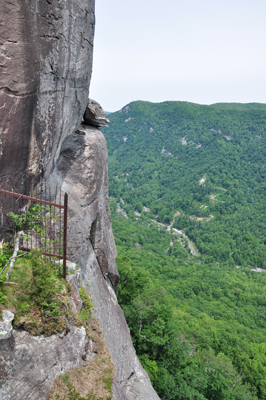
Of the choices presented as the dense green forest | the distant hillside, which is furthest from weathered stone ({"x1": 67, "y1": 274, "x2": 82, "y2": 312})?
the distant hillside

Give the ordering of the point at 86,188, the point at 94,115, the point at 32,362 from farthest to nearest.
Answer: the point at 94,115 < the point at 86,188 < the point at 32,362

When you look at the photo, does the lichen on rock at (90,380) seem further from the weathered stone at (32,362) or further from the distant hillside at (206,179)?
the distant hillside at (206,179)

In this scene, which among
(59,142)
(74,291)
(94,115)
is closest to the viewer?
(74,291)

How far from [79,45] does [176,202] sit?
129 metres

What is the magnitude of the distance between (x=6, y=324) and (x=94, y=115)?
9.84 metres

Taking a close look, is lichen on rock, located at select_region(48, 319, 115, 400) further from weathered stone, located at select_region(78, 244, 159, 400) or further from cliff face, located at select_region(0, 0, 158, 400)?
weathered stone, located at select_region(78, 244, 159, 400)

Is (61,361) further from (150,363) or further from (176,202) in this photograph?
(176,202)

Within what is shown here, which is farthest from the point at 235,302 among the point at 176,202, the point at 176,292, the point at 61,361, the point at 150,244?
the point at 176,202

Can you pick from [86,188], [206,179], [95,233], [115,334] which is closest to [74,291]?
[86,188]

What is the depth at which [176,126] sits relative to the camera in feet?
644

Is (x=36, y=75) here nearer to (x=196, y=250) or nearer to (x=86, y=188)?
(x=86, y=188)

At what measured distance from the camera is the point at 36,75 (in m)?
6.82

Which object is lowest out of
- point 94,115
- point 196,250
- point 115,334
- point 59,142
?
point 196,250

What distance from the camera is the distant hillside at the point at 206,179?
108 metres
